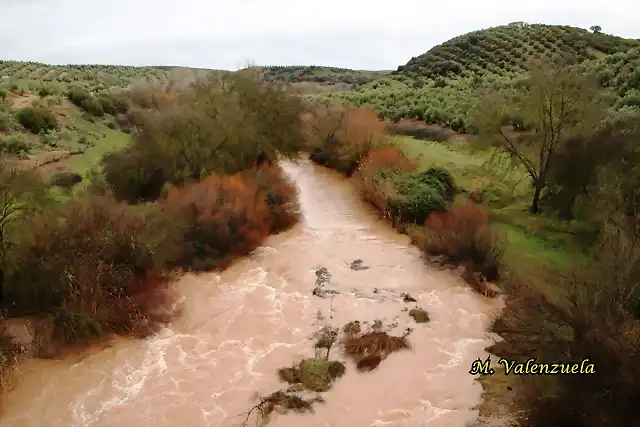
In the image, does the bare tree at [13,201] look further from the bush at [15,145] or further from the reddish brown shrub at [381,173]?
the reddish brown shrub at [381,173]

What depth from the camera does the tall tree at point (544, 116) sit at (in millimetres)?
20703

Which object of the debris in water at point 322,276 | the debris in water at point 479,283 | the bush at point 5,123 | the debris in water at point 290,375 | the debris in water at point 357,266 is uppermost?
the bush at point 5,123

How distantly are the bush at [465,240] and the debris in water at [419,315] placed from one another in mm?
3050

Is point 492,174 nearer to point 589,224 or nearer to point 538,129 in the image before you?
point 538,129

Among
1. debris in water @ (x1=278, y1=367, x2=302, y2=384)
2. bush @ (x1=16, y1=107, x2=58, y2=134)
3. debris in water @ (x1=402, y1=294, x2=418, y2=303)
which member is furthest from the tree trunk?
bush @ (x1=16, y1=107, x2=58, y2=134)

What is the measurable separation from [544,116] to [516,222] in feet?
13.8

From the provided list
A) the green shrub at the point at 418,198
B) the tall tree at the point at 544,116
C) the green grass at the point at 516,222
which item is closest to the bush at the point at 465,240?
the green grass at the point at 516,222

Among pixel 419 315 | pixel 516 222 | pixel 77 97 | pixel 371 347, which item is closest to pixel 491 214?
pixel 516 222

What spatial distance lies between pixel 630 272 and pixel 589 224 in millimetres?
8136

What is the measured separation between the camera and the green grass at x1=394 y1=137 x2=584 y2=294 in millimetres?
18031

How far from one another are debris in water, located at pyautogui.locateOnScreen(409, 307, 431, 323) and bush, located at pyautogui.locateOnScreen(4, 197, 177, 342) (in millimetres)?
7388

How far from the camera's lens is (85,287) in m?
14.7

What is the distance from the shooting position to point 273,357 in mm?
14031

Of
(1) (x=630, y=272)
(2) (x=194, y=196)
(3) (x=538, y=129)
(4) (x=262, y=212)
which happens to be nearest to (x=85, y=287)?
(2) (x=194, y=196)
